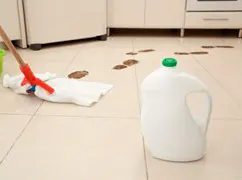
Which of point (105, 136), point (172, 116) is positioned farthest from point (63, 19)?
point (172, 116)

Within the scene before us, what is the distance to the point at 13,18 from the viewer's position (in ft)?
6.42

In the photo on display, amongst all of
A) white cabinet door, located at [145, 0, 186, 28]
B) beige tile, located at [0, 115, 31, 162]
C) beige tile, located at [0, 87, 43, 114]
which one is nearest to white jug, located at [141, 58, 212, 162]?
beige tile, located at [0, 115, 31, 162]

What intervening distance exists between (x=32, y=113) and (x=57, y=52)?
102cm

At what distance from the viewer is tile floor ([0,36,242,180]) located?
2.40 feet

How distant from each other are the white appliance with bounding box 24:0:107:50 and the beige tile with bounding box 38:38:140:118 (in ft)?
0.54

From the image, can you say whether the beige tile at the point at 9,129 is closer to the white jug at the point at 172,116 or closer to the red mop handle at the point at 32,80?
the red mop handle at the point at 32,80

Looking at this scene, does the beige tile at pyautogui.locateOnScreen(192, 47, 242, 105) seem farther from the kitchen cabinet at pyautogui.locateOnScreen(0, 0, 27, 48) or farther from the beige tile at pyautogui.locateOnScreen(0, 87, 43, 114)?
the kitchen cabinet at pyautogui.locateOnScreen(0, 0, 27, 48)

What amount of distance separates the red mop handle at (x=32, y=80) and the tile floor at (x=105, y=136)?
2.5 inches

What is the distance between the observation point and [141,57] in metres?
1.88

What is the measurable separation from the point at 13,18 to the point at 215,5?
1692mm

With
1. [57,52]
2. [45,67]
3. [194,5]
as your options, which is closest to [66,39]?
[57,52]

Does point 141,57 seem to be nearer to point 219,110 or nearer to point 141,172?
point 219,110

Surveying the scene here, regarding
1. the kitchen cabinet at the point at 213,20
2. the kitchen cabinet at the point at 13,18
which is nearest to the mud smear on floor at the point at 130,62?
the kitchen cabinet at the point at 13,18

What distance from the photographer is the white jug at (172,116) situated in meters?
0.70
